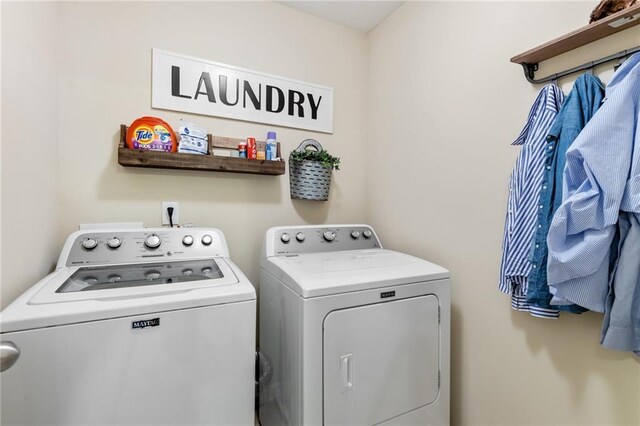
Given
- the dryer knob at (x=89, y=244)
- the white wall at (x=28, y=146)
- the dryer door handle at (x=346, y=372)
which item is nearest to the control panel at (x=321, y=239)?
the dryer door handle at (x=346, y=372)

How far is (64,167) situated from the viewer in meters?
1.44

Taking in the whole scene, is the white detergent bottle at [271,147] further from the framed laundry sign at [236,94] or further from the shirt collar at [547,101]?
the shirt collar at [547,101]

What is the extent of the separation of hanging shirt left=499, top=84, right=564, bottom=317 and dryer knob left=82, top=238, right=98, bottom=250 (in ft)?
5.76

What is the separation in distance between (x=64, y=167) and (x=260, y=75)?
1.15 metres

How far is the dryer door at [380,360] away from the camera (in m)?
1.12

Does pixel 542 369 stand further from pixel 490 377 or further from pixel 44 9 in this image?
pixel 44 9

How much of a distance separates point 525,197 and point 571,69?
499 mm

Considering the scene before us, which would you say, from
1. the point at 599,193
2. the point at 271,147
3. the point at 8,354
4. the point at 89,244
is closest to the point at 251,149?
the point at 271,147

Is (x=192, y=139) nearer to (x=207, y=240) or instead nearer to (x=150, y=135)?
(x=150, y=135)

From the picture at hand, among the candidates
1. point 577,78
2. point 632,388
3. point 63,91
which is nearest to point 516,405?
point 632,388

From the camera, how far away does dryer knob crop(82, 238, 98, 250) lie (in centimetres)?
131

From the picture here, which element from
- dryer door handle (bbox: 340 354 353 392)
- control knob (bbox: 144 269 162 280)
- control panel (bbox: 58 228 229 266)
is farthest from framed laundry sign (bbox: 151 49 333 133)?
dryer door handle (bbox: 340 354 353 392)

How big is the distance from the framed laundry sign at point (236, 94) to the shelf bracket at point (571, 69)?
3.85 ft

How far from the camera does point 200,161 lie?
158cm
